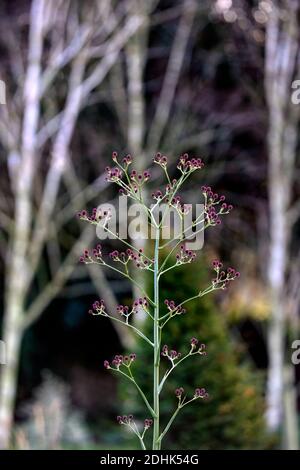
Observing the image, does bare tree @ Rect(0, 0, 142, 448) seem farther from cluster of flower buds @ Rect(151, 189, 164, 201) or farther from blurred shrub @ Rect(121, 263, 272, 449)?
cluster of flower buds @ Rect(151, 189, 164, 201)

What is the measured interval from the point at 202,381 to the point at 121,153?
5032mm

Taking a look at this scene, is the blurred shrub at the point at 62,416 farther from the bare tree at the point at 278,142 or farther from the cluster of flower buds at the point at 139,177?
the cluster of flower buds at the point at 139,177

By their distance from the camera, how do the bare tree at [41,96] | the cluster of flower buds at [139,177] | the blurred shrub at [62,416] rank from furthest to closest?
the blurred shrub at [62,416]
the bare tree at [41,96]
the cluster of flower buds at [139,177]

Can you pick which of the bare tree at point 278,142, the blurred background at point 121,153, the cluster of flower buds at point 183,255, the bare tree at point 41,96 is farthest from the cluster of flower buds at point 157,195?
the bare tree at point 278,142

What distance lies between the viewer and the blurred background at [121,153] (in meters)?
8.05

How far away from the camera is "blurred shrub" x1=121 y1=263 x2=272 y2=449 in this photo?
5145 mm

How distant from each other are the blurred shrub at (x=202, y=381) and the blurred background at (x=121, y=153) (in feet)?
2.80

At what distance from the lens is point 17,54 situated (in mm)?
8594

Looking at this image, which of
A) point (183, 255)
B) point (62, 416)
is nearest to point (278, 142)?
point (62, 416)

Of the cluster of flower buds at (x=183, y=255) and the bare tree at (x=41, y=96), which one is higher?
the bare tree at (x=41, y=96)

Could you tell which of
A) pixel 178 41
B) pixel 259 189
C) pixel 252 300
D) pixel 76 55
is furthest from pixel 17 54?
pixel 252 300

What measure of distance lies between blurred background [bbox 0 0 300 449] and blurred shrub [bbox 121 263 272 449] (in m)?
0.85

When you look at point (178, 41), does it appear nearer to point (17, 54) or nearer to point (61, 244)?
point (17, 54)
